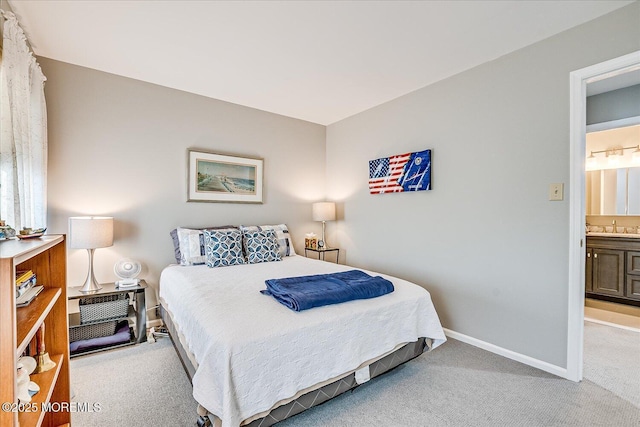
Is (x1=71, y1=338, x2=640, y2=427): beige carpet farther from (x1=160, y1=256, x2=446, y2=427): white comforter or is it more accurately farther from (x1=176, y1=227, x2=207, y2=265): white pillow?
(x1=176, y1=227, x2=207, y2=265): white pillow

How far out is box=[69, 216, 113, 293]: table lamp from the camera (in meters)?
2.49

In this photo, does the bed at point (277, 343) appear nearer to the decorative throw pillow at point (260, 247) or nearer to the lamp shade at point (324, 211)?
the decorative throw pillow at point (260, 247)

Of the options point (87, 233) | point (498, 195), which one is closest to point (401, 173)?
point (498, 195)

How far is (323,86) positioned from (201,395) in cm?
290

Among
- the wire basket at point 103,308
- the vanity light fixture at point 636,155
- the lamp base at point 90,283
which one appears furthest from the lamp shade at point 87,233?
the vanity light fixture at point 636,155

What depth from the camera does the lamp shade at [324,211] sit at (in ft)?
13.4

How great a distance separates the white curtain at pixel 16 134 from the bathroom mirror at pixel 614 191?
6203 millimetres

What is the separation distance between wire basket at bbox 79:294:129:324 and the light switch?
3.63m

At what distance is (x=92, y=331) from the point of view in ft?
8.36

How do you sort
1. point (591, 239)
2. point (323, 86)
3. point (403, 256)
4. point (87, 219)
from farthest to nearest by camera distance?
point (591, 239) < point (403, 256) < point (323, 86) < point (87, 219)

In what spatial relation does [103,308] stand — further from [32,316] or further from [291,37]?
[291,37]

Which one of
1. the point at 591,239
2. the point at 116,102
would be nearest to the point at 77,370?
the point at 116,102

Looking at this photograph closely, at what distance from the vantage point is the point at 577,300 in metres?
2.13

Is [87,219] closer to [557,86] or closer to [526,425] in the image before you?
[526,425]
